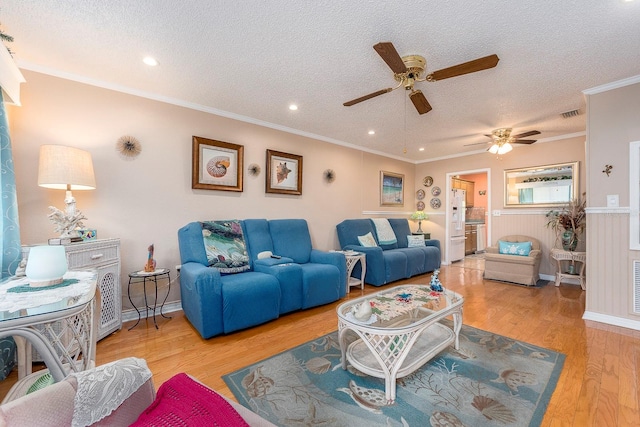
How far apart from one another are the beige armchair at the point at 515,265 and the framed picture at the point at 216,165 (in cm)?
441

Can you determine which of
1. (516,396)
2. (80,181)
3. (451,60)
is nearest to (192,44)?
(80,181)

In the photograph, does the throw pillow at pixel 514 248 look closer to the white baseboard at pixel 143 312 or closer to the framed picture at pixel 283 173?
the framed picture at pixel 283 173

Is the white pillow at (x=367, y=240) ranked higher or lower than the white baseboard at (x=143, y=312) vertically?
higher

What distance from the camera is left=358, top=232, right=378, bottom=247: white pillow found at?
4548 millimetres

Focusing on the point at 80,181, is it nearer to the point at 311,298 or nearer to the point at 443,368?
the point at 311,298

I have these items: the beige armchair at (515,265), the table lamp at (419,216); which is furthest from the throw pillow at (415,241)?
the beige armchair at (515,265)

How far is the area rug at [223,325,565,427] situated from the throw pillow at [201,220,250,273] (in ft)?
4.03

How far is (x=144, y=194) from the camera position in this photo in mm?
2943

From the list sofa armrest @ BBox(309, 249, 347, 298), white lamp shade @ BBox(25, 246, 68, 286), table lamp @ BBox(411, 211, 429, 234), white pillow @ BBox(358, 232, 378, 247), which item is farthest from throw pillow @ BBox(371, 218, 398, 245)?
white lamp shade @ BBox(25, 246, 68, 286)

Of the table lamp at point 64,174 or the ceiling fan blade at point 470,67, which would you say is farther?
the table lamp at point 64,174

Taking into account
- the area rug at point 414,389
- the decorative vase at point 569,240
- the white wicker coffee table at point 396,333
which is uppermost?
the decorative vase at point 569,240

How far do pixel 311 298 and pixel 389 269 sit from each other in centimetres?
166

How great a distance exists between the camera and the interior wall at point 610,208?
2713 mm

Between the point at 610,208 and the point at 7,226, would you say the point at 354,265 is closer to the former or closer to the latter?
the point at 610,208
